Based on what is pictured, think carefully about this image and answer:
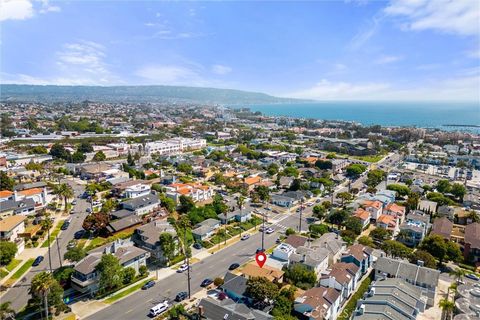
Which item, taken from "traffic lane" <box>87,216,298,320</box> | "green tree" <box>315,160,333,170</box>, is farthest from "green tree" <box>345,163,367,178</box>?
"traffic lane" <box>87,216,298,320</box>

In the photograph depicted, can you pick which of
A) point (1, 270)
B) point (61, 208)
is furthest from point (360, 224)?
point (61, 208)

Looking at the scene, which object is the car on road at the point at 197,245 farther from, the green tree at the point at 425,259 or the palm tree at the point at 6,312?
the green tree at the point at 425,259

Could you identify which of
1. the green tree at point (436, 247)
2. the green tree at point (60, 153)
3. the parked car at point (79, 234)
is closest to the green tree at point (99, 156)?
the green tree at point (60, 153)

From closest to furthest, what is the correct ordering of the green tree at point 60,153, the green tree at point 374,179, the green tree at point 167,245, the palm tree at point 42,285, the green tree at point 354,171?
the palm tree at point 42,285 → the green tree at point 167,245 → the green tree at point 374,179 → the green tree at point 354,171 → the green tree at point 60,153

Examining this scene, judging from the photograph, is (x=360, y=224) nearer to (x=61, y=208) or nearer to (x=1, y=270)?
(x=1, y=270)

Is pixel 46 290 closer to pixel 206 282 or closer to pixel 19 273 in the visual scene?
pixel 19 273
